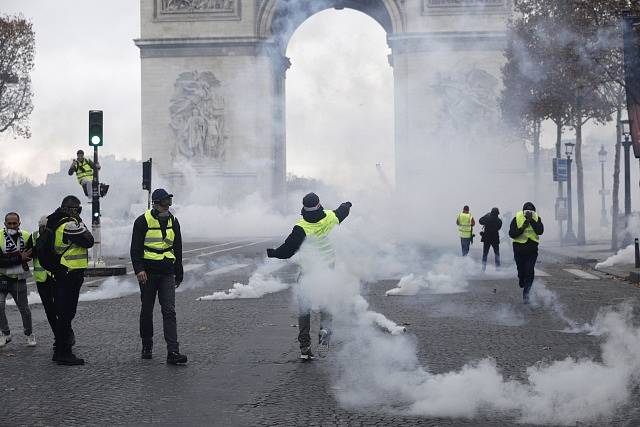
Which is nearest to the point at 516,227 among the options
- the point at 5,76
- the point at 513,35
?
the point at 513,35

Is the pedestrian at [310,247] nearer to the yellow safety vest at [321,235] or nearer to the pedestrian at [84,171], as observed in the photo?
the yellow safety vest at [321,235]

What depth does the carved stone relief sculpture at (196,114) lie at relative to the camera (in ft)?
144

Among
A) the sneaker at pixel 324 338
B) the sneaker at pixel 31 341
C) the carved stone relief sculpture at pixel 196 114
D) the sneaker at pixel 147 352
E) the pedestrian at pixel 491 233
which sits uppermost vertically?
the carved stone relief sculpture at pixel 196 114

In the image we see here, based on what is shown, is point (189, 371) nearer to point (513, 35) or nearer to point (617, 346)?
point (617, 346)

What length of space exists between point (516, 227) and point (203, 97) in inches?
1225

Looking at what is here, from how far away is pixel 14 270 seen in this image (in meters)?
10.7

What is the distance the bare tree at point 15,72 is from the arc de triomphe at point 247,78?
4.97 m

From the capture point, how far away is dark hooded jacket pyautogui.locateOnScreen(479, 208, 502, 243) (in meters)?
21.6

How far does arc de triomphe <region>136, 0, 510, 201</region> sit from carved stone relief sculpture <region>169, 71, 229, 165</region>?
0.15 ft

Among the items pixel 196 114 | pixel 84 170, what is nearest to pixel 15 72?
pixel 196 114

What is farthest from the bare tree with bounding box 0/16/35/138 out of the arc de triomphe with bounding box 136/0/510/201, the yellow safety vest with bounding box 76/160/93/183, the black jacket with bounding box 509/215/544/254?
the black jacket with bounding box 509/215/544/254

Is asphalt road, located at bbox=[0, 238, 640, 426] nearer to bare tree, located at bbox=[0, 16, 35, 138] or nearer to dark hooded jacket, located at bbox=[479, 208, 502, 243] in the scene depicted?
dark hooded jacket, located at bbox=[479, 208, 502, 243]

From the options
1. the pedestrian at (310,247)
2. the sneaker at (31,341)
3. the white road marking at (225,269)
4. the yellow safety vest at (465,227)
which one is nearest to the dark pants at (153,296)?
Answer: the pedestrian at (310,247)

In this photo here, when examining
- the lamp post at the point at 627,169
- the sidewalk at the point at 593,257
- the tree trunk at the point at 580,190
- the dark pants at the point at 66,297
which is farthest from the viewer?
the tree trunk at the point at 580,190
